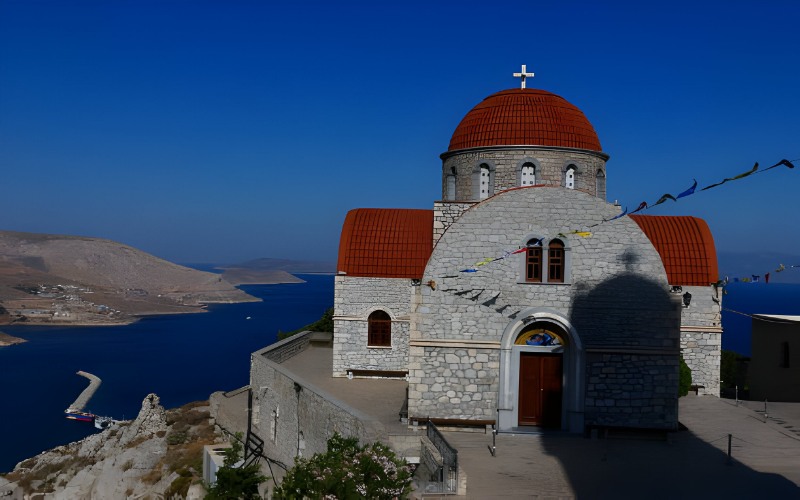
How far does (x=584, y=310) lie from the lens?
45.8 ft

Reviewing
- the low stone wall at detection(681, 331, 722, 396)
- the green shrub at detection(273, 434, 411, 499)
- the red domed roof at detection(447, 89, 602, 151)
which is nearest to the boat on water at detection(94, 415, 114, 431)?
the red domed roof at detection(447, 89, 602, 151)

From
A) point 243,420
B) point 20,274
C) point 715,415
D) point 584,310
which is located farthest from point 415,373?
point 20,274

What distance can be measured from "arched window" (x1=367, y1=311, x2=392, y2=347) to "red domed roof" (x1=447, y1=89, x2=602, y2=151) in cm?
496

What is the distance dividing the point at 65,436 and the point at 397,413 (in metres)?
33.3

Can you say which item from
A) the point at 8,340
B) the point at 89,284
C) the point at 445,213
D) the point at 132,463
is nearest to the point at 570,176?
the point at 445,213

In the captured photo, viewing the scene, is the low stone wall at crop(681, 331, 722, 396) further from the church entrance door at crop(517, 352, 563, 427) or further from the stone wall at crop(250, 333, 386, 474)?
the stone wall at crop(250, 333, 386, 474)

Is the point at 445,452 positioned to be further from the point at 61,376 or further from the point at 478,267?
the point at 61,376

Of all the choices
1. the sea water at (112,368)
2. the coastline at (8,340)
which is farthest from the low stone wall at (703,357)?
the coastline at (8,340)

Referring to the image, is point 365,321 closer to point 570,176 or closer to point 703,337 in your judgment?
point 570,176

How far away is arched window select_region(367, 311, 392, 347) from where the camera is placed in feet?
64.0

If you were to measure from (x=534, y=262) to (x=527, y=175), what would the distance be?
5.24m

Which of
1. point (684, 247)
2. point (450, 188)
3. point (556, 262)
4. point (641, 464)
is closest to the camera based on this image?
point (641, 464)

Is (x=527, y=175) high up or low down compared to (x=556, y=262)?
up

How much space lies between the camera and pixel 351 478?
9.35 metres
